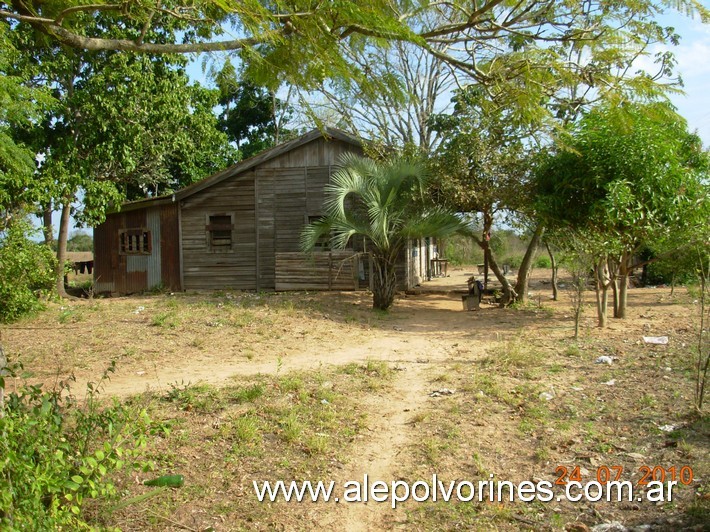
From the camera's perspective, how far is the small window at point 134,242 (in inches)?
712

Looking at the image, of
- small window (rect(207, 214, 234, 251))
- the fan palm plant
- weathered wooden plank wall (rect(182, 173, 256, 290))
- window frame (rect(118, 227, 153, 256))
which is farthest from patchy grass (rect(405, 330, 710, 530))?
window frame (rect(118, 227, 153, 256))

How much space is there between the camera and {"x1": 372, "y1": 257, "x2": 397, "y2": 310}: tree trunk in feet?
42.8

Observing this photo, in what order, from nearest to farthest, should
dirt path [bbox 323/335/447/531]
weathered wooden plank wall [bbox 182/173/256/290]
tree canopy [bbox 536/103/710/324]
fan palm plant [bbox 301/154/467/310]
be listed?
dirt path [bbox 323/335/447/531]
tree canopy [bbox 536/103/710/324]
fan palm plant [bbox 301/154/467/310]
weathered wooden plank wall [bbox 182/173/256/290]

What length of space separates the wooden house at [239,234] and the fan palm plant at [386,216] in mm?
3293

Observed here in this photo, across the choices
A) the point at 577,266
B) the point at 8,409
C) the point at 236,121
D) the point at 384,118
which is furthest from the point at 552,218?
the point at 236,121

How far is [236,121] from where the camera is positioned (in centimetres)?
2825

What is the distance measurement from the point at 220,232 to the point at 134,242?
2858 millimetres

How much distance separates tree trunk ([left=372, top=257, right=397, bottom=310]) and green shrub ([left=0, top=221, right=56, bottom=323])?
666 centimetres

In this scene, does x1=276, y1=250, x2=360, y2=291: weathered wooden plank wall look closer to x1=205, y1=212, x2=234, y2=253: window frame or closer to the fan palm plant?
x1=205, y1=212, x2=234, y2=253: window frame

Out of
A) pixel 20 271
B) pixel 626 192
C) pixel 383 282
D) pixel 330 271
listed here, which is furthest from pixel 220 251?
pixel 626 192

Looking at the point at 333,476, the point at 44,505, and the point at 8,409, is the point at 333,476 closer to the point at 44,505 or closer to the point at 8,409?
Result: the point at 44,505

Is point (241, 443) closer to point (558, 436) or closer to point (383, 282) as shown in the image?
point (558, 436)

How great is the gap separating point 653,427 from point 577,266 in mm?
5294

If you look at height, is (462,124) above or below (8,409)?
above
